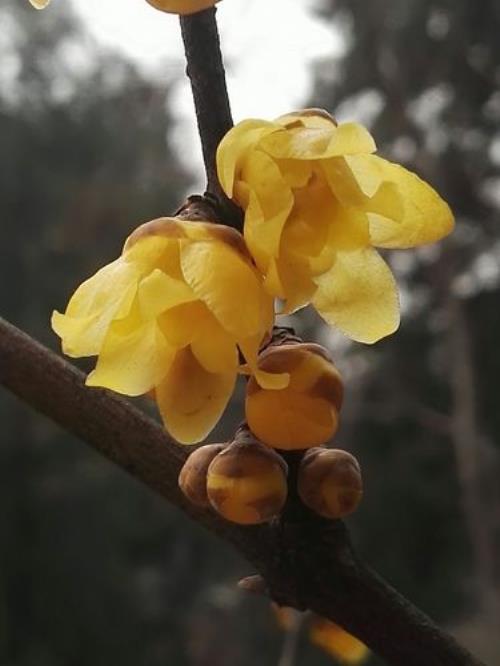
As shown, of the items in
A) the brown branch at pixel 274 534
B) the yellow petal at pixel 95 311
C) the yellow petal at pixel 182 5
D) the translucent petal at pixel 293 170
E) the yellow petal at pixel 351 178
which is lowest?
the brown branch at pixel 274 534

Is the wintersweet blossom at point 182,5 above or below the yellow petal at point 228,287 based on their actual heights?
above

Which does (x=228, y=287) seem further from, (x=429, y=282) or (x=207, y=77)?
(x=429, y=282)

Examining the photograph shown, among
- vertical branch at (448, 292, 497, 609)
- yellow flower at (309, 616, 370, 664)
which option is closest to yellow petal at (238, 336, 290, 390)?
yellow flower at (309, 616, 370, 664)

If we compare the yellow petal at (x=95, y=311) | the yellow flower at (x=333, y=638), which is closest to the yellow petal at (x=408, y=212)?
the yellow petal at (x=95, y=311)

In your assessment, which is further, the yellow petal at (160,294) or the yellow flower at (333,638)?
the yellow flower at (333,638)

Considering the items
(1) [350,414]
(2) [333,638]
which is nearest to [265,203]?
(2) [333,638]

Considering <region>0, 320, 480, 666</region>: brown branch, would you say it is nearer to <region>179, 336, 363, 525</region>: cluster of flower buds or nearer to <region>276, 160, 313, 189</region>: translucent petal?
<region>179, 336, 363, 525</region>: cluster of flower buds

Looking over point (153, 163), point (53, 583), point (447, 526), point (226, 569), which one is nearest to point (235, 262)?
point (53, 583)

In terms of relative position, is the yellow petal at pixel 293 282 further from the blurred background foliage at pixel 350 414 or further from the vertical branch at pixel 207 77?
the blurred background foliage at pixel 350 414
